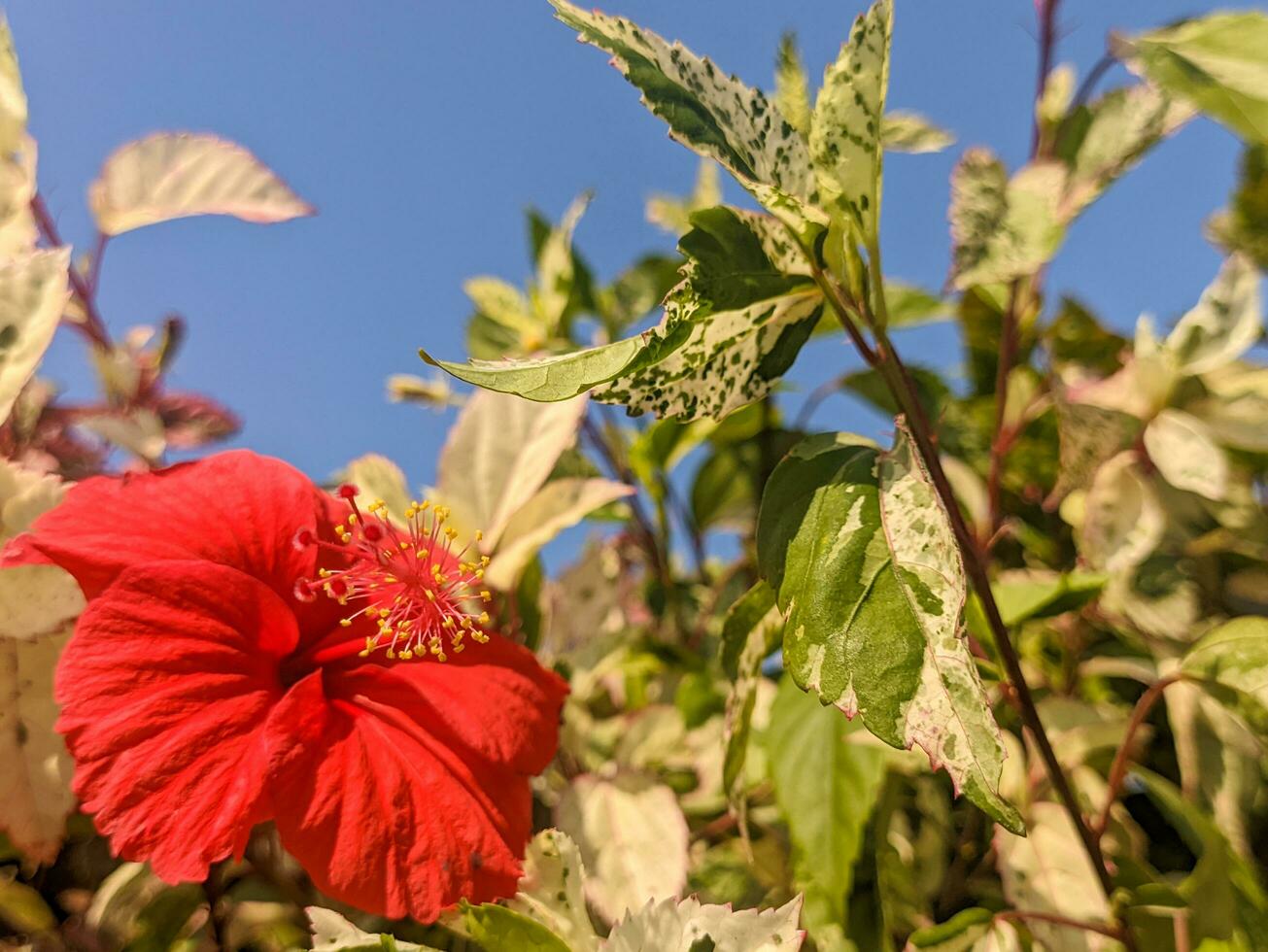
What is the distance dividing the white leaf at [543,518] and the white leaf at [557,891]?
0.19 m

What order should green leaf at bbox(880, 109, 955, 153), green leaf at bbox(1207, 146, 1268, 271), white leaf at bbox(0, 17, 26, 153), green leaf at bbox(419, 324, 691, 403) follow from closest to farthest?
green leaf at bbox(419, 324, 691, 403)
white leaf at bbox(0, 17, 26, 153)
green leaf at bbox(880, 109, 955, 153)
green leaf at bbox(1207, 146, 1268, 271)

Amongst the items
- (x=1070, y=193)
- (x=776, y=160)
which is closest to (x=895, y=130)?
(x=1070, y=193)

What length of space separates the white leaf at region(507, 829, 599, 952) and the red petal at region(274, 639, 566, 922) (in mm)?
16

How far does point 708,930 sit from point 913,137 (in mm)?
583

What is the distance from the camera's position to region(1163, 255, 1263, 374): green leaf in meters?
0.73

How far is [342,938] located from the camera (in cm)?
34

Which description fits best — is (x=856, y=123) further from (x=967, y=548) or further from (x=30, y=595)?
(x=30, y=595)

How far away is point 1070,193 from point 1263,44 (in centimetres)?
27

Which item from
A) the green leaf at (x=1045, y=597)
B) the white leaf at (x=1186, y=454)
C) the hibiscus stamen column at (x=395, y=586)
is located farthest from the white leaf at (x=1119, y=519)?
the hibiscus stamen column at (x=395, y=586)

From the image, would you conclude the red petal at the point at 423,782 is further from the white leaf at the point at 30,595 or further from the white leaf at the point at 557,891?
the white leaf at the point at 30,595

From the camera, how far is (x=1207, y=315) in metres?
0.75

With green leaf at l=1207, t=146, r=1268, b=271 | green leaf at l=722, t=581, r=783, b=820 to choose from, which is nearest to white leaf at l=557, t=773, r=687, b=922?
green leaf at l=722, t=581, r=783, b=820

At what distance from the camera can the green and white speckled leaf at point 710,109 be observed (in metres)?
0.36

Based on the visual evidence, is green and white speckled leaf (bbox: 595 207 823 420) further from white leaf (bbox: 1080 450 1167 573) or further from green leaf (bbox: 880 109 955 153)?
white leaf (bbox: 1080 450 1167 573)
